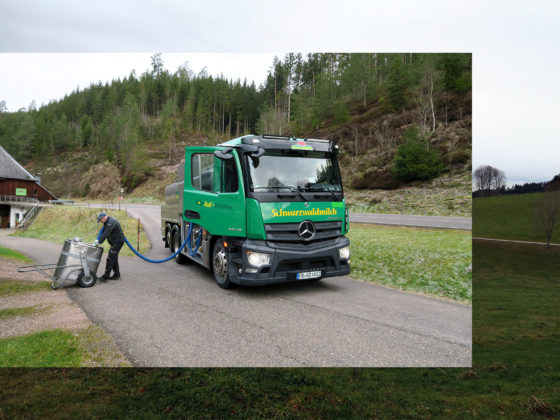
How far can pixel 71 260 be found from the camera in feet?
21.1

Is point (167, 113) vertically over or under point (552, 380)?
over

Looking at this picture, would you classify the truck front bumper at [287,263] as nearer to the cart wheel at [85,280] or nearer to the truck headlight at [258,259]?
the truck headlight at [258,259]

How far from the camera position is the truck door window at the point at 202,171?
698 centimetres

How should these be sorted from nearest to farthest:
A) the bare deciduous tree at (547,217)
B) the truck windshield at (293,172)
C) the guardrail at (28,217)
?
the truck windshield at (293,172) < the guardrail at (28,217) < the bare deciduous tree at (547,217)

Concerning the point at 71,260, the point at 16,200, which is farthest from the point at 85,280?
the point at 16,200

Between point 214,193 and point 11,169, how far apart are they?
539 cm

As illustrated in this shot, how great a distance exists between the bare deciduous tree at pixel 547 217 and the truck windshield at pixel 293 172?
25372mm

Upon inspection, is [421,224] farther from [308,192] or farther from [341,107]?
[341,107]

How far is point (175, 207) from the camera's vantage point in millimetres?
9523

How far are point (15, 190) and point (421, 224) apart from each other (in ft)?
42.9

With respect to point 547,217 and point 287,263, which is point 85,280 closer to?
point 287,263

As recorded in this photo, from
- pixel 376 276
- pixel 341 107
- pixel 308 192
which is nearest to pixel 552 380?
pixel 376 276

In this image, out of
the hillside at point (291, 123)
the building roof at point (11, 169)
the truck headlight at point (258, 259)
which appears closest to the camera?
the truck headlight at point (258, 259)

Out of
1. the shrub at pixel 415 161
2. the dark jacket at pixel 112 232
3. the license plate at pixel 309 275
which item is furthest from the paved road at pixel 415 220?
the dark jacket at pixel 112 232
